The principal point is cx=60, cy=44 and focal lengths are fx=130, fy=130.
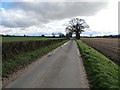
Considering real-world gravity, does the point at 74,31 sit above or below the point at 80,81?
above

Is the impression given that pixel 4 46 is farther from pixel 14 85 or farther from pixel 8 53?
pixel 14 85

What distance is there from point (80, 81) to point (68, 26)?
84.1 meters

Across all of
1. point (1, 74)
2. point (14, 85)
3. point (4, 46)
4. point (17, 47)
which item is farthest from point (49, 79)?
point (17, 47)

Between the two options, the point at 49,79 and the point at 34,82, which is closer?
the point at 34,82

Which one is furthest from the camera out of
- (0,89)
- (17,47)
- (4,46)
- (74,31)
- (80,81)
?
(74,31)

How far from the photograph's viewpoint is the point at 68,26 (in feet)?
292

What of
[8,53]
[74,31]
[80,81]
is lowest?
[80,81]

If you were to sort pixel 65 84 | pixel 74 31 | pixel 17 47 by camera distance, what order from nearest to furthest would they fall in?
pixel 65 84 < pixel 17 47 < pixel 74 31

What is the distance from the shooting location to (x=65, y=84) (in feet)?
19.1

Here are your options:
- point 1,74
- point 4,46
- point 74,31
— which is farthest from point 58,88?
point 74,31

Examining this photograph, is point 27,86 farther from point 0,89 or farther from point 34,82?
point 0,89

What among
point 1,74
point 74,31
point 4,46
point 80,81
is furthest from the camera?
point 74,31

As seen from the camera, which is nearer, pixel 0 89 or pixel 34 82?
pixel 0 89

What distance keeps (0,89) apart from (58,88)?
2.35 meters
